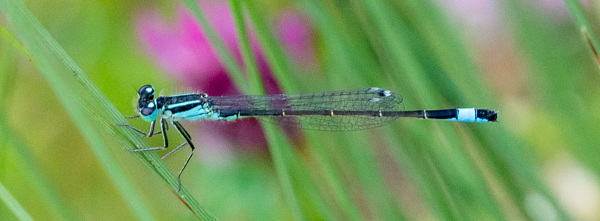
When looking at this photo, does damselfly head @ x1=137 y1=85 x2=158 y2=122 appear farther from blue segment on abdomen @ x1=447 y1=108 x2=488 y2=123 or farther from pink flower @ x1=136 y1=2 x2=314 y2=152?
blue segment on abdomen @ x1=447 y1=108 x2=488 y2=123

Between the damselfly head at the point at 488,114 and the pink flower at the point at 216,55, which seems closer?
the damselfly head at the point at 488,114

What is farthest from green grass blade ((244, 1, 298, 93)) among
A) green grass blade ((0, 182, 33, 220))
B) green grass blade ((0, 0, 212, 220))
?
green grass blade ((0, 182, 33, 220))

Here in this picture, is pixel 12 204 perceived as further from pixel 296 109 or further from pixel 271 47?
pixel 296 109

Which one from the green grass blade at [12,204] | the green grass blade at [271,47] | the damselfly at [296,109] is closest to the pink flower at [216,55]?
the damselfly at [296,109]

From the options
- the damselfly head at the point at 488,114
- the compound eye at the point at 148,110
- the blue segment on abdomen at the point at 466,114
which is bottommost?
the damselfly head at the point at 488,114

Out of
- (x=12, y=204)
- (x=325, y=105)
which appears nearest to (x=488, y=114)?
(x=325, y=105)

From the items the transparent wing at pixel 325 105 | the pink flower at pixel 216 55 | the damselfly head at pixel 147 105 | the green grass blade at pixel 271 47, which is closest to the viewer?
the green grass blade at pixel 271 47

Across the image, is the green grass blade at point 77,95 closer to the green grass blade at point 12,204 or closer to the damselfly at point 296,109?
the green grass blade at point 12,204
